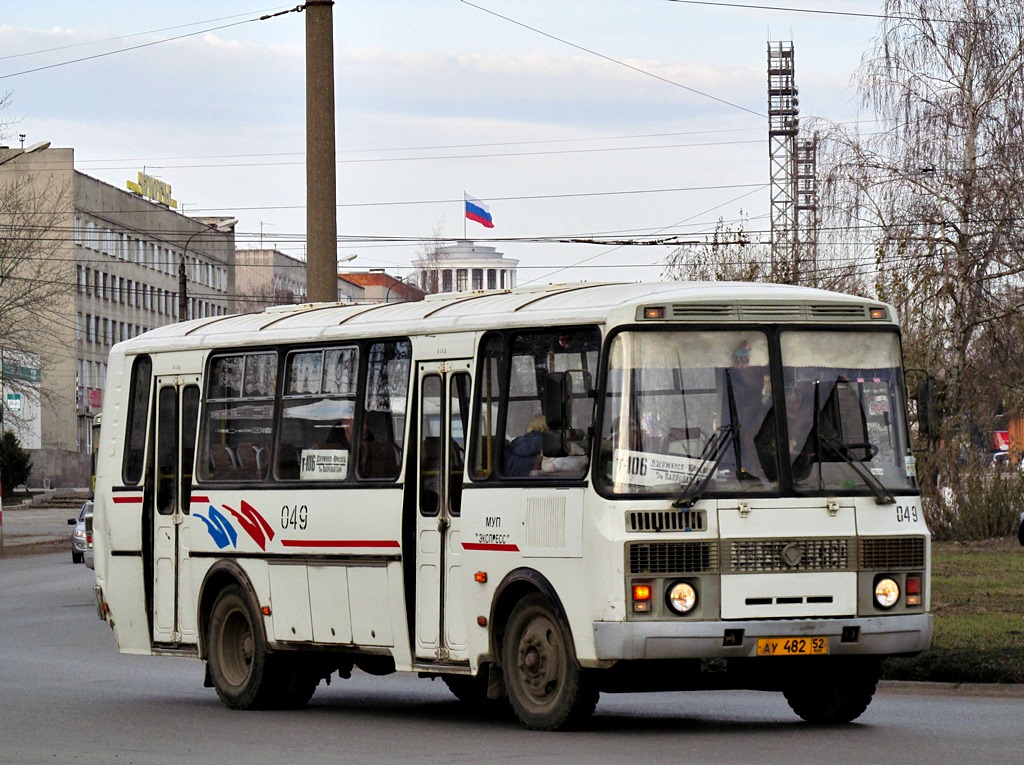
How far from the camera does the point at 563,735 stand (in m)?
12.4

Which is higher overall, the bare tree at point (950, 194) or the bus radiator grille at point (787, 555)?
the bare tree at point (950, 194)

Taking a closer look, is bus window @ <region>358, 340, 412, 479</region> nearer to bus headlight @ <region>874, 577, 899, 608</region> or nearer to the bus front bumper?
the bus front bumper

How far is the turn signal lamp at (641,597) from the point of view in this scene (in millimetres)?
11930

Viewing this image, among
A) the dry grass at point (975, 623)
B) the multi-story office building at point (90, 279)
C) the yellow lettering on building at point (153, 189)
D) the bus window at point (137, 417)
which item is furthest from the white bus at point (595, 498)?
the yellow lettering on building at point (153, 189)

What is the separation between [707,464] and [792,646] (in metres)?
1.24

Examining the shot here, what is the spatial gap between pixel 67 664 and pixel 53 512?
5924 centimetres

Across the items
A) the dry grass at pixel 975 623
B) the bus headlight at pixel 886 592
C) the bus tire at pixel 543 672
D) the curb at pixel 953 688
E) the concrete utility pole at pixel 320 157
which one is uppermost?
the concrete utility pole at pixel 320 157

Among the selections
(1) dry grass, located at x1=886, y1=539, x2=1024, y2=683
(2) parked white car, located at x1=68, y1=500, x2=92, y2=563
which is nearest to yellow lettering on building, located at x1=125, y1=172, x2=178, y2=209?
(2) parked white car, located at x1=68, y1=500, x2=92, y2=563

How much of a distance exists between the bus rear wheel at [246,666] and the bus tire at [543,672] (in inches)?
129

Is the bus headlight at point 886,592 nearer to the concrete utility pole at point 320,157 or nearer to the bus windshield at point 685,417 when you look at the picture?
the bus windshield at point 685,417

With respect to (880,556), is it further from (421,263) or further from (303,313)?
(421,263)

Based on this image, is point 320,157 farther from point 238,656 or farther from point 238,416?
point 238,656

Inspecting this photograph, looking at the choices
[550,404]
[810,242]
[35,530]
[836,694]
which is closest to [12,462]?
[35,530]

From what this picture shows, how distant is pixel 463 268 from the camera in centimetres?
14538
